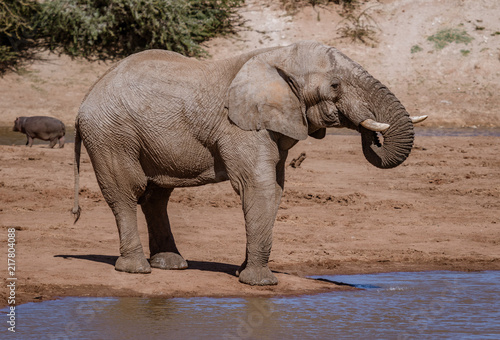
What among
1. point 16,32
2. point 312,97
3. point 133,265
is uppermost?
point 16,32

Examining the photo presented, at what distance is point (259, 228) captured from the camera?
792 centimetres

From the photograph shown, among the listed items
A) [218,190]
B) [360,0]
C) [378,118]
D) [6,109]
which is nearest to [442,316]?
[378,118]

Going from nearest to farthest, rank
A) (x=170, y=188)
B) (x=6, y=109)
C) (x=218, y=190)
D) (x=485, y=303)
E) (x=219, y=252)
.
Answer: (x=485, y=303)
(x=170, y=188)
(x=219, y=252)
(x=218, y=190)
(x=6, y=109)

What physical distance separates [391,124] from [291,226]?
4.17 m

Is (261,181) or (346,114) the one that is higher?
(346,114)

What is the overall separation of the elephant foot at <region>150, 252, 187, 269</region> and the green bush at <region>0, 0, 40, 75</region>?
16.3m

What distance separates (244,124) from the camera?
7.84 metres

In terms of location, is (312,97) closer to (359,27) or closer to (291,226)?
(291,226)

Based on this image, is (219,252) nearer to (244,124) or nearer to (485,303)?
(244,124)

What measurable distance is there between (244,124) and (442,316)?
92.1 inches

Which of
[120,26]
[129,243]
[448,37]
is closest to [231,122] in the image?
[129,243]

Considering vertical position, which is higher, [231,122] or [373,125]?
[373,125]

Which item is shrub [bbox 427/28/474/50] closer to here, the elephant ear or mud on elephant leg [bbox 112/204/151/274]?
the elephant ear

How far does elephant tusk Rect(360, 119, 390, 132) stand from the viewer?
7.37 m
